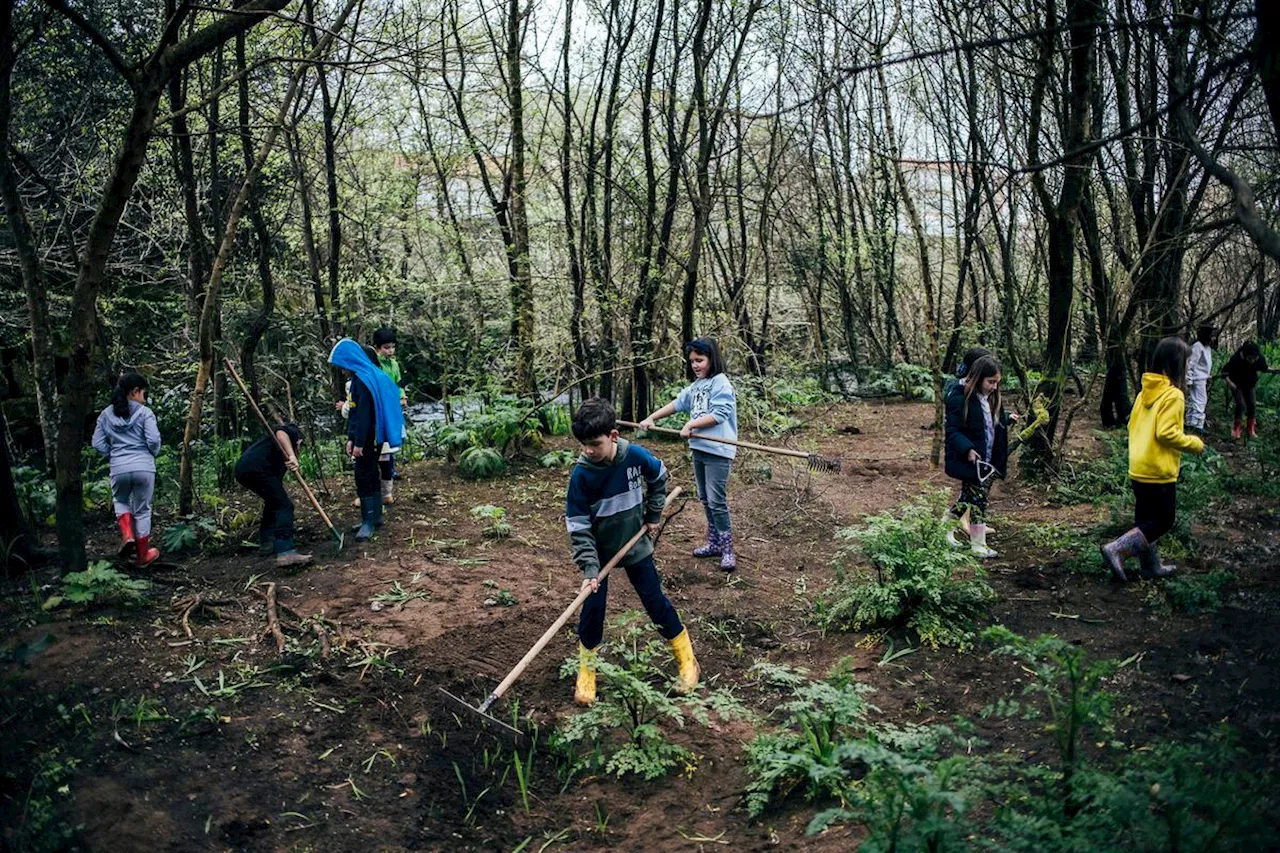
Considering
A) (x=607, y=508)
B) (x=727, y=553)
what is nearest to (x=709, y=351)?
(x=727, y=553)

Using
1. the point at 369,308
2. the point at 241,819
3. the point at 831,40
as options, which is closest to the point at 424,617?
the point at 241,819

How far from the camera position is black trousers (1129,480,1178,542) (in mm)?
5699

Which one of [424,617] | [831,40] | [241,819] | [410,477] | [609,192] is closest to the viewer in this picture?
[241,819]

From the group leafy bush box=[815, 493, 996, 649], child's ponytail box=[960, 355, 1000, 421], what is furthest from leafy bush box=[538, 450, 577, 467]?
child's ponytail box=[960, 355, 1000, 421]

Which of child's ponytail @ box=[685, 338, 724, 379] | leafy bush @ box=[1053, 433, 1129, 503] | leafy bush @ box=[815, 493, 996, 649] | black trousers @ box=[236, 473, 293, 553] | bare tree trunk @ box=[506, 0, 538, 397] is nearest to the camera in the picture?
leafy bush @ box=[815, 493, 996, 649]

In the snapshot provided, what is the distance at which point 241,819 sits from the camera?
3.92 m

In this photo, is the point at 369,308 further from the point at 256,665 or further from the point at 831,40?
the point at 831,40

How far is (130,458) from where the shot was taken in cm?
682

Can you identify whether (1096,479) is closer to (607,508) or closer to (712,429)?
(712,429)

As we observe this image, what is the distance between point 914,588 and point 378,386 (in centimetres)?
492

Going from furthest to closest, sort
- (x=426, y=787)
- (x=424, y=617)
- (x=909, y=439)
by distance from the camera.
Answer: (x=909, y=439) → (x=424, y=617) → (x=426, y=787)

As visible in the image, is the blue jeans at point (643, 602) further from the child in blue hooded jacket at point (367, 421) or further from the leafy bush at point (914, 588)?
the child in blue hooded jacket at point (367, 421)

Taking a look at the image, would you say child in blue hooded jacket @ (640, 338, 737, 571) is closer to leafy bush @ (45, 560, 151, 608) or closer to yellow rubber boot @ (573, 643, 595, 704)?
yellow rubber boot @ (573, 643, 595, 704)

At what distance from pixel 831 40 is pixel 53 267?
1227 centimetres
